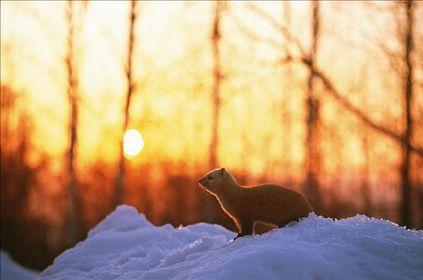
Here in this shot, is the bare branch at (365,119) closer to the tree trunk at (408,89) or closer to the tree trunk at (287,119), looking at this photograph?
the tree trunk at (408,89)

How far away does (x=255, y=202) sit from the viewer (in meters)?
6.35

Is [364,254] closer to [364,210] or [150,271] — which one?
[150,271]

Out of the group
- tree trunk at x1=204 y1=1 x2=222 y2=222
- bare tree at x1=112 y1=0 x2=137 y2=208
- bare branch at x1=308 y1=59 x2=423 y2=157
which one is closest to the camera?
bare branch at x1=308 y1=59 x2=423 y2=157

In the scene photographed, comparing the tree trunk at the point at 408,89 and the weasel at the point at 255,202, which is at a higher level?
the tree trunk at the point at 408,89

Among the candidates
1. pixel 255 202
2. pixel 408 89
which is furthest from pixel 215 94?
pixel 255 202

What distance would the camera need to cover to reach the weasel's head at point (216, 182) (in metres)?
6.58

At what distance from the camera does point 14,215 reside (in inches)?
969

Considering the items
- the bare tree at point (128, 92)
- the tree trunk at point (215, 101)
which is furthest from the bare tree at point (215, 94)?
the bare tree at point (128, 92)

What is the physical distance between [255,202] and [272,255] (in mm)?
1758

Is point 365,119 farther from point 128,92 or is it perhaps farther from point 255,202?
point 128,92

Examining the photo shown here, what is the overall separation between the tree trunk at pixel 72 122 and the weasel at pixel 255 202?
35.6 ft

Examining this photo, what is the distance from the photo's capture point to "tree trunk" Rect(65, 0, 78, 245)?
1669cm

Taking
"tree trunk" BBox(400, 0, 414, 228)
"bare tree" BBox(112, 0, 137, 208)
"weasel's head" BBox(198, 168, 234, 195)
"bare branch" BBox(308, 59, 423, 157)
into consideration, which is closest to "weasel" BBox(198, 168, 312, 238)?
"weasel's head" BBox(198, 168, 234, 195)

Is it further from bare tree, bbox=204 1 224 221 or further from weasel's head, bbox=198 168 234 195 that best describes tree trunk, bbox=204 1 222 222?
weasel's head, bbox=198 168 234 195
